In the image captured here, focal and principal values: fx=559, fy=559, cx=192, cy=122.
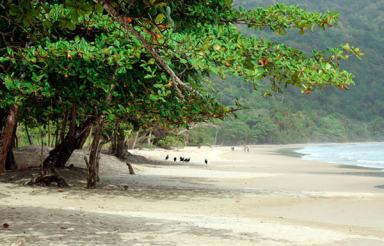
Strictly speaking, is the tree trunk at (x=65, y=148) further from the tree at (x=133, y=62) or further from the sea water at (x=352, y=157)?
the sea water at (x=352, y=157)

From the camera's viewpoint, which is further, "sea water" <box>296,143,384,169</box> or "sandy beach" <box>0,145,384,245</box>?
"sea water" <box>296,143,384,169</box>

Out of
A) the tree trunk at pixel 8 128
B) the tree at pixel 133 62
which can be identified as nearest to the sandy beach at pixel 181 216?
the tree trunk at pixel 8 128

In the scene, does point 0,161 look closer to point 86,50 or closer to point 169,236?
point 86,50

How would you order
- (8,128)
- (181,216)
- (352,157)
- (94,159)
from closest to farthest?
(181,216) < (8,128) < (94,159) < (352,157)

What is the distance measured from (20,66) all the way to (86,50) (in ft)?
6.96

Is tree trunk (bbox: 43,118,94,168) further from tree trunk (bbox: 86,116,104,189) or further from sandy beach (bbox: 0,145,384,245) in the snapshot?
tree trunk (bbox: 86,116,104,189)

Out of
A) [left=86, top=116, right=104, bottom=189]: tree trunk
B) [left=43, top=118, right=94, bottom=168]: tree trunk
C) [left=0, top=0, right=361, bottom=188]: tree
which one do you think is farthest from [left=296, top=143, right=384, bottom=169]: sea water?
[left=86, top=116, right=104, bottom=189]: tree trunk

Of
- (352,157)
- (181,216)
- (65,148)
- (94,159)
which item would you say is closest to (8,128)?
(94,159)

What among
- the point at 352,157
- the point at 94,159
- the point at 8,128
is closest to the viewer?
the point at 8,128

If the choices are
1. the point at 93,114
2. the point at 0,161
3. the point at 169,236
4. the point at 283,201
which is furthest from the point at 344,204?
the point at 0,161

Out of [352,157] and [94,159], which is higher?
[352,157]

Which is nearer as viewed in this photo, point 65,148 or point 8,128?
point 8,128

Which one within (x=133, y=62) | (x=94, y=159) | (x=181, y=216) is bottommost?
(x=181, y=216)

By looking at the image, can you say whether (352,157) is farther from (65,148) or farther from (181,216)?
(181,216)
